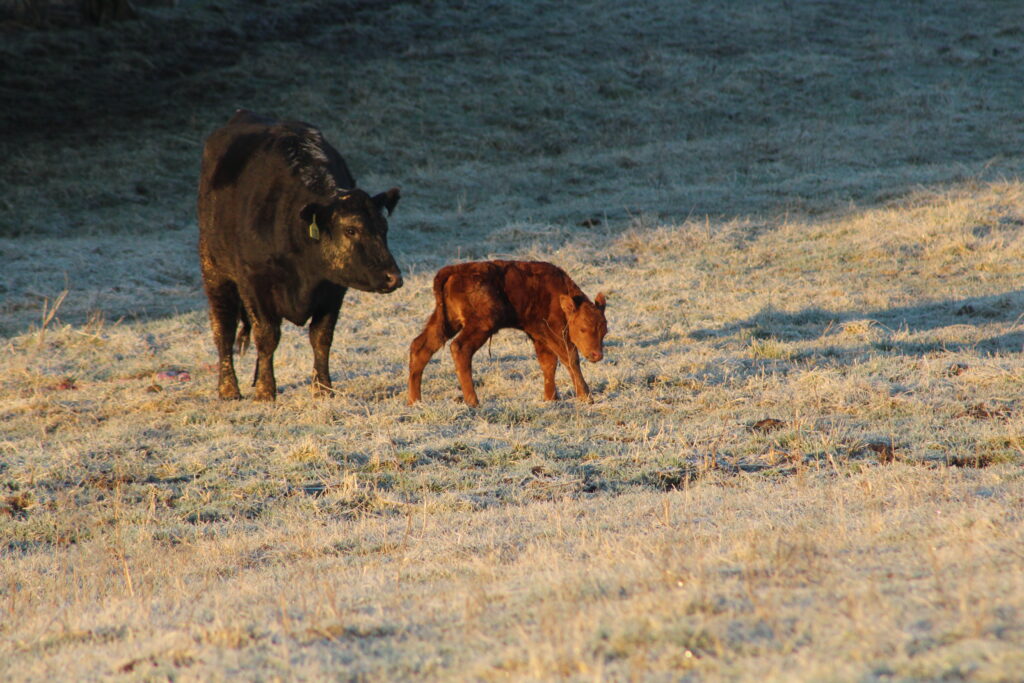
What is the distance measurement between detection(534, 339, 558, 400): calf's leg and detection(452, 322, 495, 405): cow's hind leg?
525 mm

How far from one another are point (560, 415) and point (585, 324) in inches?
33.3

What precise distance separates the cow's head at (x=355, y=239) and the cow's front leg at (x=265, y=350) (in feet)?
3.44

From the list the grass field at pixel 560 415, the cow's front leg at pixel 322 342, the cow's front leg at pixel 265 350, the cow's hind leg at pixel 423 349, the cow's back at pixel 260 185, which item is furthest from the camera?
the cow's front leg at pixel 322 342

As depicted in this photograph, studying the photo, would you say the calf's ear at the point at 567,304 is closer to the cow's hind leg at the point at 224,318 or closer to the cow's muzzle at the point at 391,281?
the cow's muzzle at the point at 391,281

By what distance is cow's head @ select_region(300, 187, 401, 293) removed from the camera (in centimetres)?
893

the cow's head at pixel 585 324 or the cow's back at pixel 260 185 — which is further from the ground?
the cow's back at pixel 260 185

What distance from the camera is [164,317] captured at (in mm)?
14797

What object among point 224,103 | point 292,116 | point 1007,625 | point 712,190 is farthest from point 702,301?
point 224,103

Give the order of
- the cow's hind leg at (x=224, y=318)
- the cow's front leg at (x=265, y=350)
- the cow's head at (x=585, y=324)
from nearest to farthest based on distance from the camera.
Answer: the cow's head at (x=585, y=324), the cow's front leg at (x=265, y=350), the cow's hind leg at (x=224, y=318)

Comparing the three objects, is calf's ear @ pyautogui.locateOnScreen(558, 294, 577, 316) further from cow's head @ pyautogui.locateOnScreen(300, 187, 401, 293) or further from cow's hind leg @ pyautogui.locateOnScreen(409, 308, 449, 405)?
cow's head @ pyautogui.locateOnScreen(300, 187, 401, 293)

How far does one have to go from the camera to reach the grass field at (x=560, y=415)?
12.1 feet

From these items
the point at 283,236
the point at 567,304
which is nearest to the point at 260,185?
the point at 283,236

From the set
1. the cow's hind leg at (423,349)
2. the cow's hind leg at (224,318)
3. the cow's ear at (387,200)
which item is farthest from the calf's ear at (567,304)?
the cow's hind leg at (224,318)

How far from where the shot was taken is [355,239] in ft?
29.4
